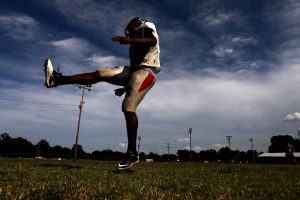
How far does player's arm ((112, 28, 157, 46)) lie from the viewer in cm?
530

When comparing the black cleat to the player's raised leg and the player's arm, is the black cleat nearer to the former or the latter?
the player's raised leg

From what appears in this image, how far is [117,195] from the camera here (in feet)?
8.86

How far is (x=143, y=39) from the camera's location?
18.9 ft

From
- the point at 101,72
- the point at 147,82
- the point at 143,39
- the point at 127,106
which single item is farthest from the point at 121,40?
the point at 127,106

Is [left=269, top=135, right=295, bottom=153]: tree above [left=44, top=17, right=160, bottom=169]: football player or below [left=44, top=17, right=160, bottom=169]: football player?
above

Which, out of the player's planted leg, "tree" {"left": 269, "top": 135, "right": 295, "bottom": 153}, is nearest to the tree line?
"tree" {"left": 269, "top": 135, "right": 295, "bottom": 153}

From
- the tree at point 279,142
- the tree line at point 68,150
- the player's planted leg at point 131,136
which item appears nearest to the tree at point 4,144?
the tree line at point 68,150

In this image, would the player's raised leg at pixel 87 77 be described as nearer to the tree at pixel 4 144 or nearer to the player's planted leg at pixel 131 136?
the player's planted leg at pixel 131 136

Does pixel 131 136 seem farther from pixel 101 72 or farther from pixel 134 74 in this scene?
pixel 101 72

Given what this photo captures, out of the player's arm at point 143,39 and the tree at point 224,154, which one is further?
the tree at point 224,154

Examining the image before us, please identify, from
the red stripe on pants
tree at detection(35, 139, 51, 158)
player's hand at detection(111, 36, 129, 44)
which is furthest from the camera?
tree at detection(35, 139, 51, 158)

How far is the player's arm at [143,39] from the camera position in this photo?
17.4 ft

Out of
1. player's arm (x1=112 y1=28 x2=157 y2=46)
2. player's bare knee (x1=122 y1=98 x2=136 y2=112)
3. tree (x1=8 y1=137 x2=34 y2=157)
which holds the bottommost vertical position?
player's bare knee (x1=122 y1=98 x2=136 y2=112)

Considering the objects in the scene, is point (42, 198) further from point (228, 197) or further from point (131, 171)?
point (131, 171)
